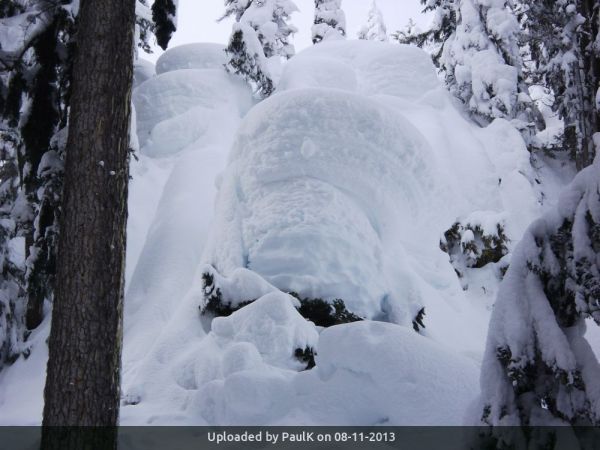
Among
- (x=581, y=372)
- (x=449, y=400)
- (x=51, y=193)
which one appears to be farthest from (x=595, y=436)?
(x=51, y=193)

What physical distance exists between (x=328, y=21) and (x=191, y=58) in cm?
975

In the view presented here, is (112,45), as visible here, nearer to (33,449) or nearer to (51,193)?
(51,193)

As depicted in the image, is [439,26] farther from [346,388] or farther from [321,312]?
[346,388]

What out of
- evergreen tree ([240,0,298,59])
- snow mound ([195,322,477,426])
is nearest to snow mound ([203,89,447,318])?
snow mound ([195,322,477,426])

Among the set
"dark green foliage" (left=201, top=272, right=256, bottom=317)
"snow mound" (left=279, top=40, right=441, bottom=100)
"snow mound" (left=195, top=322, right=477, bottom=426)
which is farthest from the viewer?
"snow mound" (left=279, top=40, right=441, bottom=100)

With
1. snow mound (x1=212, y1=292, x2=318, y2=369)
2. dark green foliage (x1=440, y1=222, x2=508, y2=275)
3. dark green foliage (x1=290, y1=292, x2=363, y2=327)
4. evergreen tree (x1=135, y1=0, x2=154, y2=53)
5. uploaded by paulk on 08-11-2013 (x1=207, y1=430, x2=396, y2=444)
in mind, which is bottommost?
Result: uploaded by paulk on 08-11-2013 (x1=207, y1=430, x2=396, y2=444)

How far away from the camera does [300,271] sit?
852 cm

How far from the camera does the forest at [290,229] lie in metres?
3.26

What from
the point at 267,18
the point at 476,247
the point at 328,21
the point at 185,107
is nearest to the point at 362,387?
the point at 476,247

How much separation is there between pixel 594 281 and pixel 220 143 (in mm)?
13615

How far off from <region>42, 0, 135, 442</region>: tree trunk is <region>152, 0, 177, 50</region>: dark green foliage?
1080mm

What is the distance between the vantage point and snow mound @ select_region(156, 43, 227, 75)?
18.4 metres

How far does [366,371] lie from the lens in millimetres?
5016

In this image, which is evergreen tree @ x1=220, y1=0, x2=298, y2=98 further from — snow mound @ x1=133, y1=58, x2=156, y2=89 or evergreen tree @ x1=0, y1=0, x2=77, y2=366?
evergreen tree @ x1=0, y1=0, x2=77, y2=366
